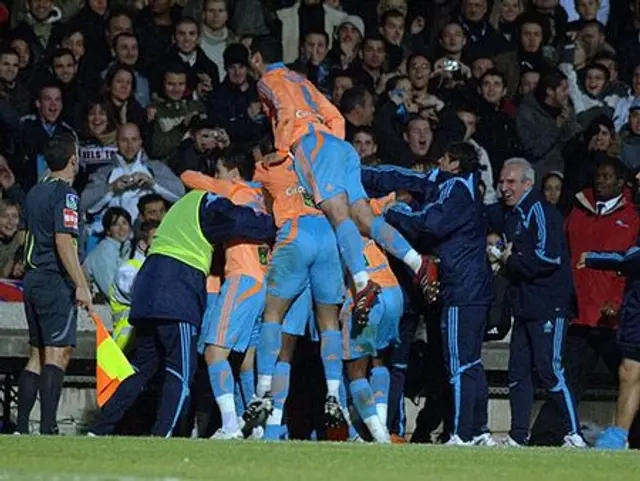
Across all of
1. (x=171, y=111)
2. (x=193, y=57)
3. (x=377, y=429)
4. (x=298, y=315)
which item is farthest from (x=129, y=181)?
(x=377, y=429)

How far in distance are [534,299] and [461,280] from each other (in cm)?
70

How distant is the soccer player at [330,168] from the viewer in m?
14.2

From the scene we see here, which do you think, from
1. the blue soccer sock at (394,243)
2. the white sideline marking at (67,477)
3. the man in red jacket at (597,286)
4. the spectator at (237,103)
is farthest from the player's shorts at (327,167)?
the white sideline marking at (67,477)

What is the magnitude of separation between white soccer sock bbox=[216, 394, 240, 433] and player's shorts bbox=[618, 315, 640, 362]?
2.93 m

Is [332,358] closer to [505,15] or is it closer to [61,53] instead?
[61,53]

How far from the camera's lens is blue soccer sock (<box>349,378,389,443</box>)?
47.3 ft

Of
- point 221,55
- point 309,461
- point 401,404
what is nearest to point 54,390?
point 401,404

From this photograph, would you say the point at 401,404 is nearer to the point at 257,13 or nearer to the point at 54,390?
the point at 54,390

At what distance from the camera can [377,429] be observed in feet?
47.3

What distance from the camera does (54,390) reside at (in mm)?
14555

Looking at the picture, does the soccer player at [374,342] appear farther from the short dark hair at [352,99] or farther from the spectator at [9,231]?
the spectator at [9,231]

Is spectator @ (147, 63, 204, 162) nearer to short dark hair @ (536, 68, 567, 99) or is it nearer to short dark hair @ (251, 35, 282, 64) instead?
short dark hair @ (251, 35, 282, 64)

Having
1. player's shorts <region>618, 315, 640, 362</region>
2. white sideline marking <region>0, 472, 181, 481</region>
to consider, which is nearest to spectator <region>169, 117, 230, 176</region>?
player's shorts <region>618, 315, 640, 362</region>

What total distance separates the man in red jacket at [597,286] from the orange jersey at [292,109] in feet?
8.04
